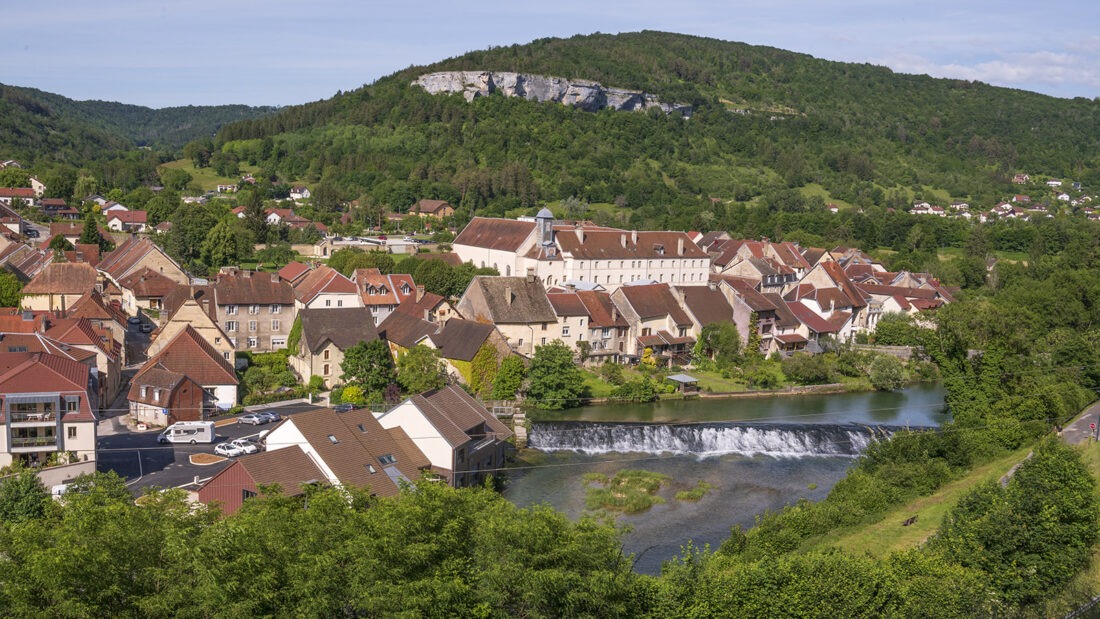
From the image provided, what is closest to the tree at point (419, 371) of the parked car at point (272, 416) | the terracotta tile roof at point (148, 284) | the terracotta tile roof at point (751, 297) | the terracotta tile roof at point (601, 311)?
the parked car at point (272, 416)

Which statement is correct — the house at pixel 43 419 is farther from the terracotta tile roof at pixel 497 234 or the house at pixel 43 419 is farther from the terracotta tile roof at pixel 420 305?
the terracotta tile roof at pixel 497 234

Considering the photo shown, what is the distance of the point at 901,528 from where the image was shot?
988 inches

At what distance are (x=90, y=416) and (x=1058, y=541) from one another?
87.2ft

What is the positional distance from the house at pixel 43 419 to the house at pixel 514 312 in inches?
859

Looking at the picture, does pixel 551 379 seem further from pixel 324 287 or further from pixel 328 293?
pixel 324 287

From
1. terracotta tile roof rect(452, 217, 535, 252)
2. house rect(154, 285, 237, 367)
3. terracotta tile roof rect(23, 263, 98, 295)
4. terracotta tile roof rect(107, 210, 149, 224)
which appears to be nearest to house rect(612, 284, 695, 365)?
terracotta tile roof rect(452, 217, 535, 252)

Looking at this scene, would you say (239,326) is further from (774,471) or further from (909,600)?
(909,600)

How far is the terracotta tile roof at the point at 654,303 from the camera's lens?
51031mm

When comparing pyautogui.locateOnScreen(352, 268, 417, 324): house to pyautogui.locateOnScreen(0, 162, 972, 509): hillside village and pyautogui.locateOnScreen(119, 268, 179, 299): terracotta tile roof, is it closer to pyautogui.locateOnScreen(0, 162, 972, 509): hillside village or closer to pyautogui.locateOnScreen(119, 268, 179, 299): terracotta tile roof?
pyautogui.locateOnScreen(0, 162, 972, 509): hillside village

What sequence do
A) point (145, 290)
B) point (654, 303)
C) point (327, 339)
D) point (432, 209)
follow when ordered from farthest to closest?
point (432, 209)
point (145, 290)
point (654, 303)
point (327, 339)

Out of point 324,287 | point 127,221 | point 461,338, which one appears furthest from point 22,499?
point 127,221

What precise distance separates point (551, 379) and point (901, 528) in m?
18.7

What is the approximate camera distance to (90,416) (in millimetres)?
28078

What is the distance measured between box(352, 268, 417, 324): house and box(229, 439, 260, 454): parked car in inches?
698
